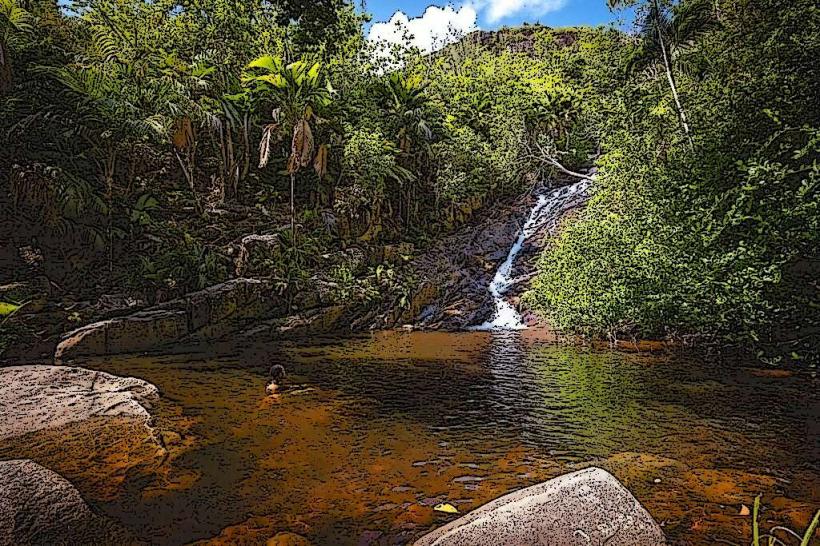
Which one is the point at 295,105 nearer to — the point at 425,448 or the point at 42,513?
the point at 425,448

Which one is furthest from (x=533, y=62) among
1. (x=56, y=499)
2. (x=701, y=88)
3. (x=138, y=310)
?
(x=56, y=499)

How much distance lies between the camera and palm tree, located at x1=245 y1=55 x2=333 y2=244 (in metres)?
15.6

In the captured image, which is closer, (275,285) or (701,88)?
(701,88)

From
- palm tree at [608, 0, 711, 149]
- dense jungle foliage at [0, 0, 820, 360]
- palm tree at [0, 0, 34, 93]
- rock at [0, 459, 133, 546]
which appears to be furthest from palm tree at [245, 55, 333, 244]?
rock at [0, 459, 133, 546]

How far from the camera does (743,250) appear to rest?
7164mm

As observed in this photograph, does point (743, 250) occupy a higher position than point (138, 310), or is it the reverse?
point (743, 250)

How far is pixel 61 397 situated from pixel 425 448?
4.23 metres

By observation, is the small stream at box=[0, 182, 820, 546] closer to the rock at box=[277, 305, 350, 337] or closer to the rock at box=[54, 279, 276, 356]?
the rock at box=[54, 279, 276, 356]

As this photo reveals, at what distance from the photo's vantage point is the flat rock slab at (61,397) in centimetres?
527

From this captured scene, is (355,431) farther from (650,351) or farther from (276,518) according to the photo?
(650,351)

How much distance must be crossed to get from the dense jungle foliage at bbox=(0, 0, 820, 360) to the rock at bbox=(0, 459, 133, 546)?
14.2 ft

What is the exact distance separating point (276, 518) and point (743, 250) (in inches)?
267

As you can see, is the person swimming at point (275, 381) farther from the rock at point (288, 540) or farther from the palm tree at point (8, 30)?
the palm tree at point (8, 30)

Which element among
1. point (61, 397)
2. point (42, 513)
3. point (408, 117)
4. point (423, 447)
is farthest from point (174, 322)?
point (408, 117)
